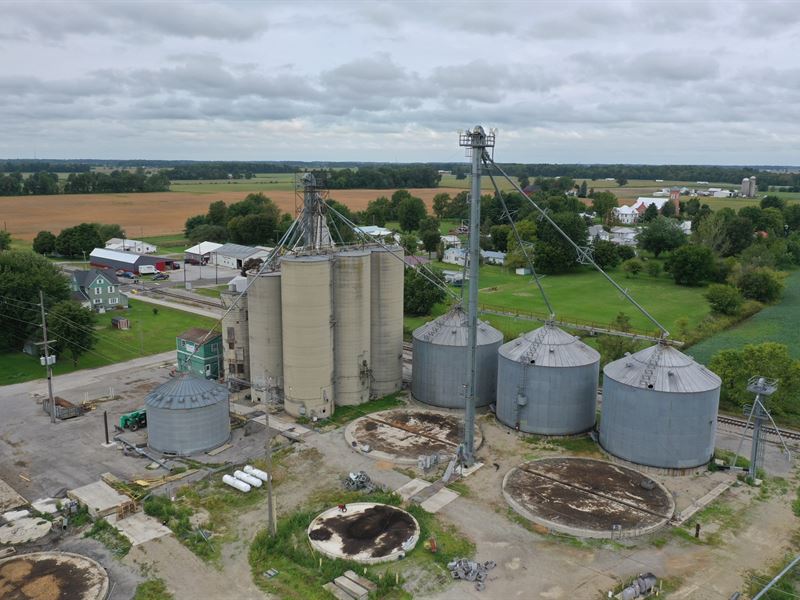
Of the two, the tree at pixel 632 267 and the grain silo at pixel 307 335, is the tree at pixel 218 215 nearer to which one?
the tree at pixel 632 267

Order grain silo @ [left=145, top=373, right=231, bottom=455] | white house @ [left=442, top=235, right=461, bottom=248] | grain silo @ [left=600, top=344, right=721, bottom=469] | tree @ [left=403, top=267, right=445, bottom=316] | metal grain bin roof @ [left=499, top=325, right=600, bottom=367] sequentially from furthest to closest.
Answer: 1. white house @ [left=442, top=235, right=461, bottom=248]
2. tree @ [left=403, top=267, right=445, bottom=316]
3. metal grain bin roof @ [left=499, top=325, right=600, bottom=367]
4. grain silo @ [left=145, top=373, right=231, bottom=455]
5. grain silo @ [left=600, top=344, right=721, bottom=469]

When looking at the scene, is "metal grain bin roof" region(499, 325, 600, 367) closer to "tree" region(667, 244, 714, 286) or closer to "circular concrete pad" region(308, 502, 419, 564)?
"circular concrete pad" region(308, 502, 419, 564)

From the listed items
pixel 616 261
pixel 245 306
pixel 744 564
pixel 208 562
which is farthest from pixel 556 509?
pixel 616 261

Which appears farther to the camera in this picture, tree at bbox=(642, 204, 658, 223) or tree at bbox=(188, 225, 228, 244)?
tree at bbox=(642, 204, 658, 223)

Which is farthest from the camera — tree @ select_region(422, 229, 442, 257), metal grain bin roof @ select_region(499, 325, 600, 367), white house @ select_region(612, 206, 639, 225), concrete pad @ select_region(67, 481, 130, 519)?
→ white house @ select_region(612, 206, 639, 225)

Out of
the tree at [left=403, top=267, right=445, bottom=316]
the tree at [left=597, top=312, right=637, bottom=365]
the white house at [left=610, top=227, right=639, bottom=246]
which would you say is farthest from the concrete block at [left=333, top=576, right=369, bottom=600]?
the white house at [left=610, top=227, right=639, bottom=246]

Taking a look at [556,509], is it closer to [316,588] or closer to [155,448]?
[316,588]
